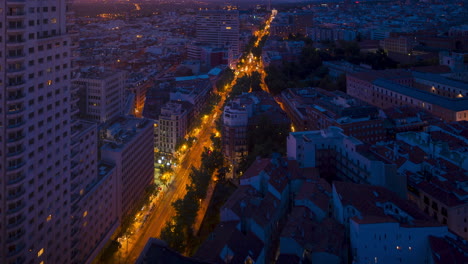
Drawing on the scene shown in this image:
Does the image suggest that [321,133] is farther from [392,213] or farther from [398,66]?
[398,66]

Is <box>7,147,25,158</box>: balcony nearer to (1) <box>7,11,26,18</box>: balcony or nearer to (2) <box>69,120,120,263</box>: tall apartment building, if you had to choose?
(2) <box>69,120,120,263</box>: tall apartment building

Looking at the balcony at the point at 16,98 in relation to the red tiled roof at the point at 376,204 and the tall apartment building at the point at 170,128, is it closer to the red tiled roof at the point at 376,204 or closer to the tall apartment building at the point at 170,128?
the red tiled roof at the point at 376,204

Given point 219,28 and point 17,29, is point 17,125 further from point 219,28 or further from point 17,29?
point 219,28

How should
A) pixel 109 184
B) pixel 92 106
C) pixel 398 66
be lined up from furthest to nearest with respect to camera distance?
pixel 398 66, pixel 92 106, pixel 109 184

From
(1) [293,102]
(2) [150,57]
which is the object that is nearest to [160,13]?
(2) [150,57]

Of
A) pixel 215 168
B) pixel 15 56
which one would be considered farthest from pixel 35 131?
pixel 215 168

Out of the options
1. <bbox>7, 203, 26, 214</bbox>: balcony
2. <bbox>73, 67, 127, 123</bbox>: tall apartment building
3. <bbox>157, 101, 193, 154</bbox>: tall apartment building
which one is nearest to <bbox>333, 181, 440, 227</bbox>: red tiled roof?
<bbox>7, 203, 26, 214</bbox>: balcony

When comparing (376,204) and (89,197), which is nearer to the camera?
(376,204)
